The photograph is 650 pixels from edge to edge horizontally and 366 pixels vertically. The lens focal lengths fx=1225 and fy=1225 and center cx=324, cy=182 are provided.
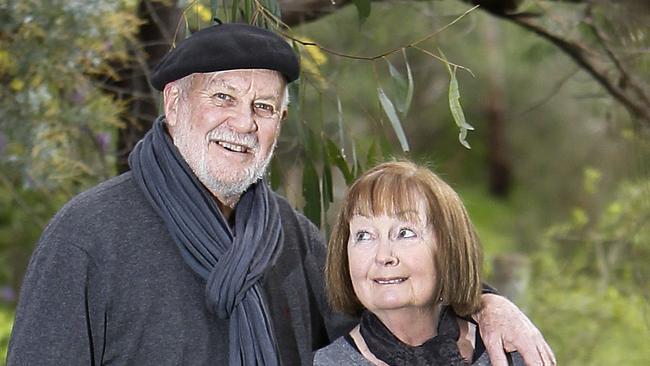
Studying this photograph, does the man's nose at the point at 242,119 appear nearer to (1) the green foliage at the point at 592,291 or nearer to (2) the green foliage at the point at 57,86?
(2) the green foliage at the point at 57,86

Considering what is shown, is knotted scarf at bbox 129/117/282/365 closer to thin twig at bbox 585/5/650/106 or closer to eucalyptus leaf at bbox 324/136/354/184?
eucalyptus leaf at bbox 324/136/354/184

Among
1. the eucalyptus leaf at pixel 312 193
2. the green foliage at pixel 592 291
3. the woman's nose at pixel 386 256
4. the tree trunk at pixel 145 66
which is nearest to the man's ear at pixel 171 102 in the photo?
the woman's nose at pixel 386 256

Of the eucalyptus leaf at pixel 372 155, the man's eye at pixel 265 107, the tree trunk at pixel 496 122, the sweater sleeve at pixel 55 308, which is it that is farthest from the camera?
the tree trunk at pixel 496 122

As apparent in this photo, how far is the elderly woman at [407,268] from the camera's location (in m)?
2.71

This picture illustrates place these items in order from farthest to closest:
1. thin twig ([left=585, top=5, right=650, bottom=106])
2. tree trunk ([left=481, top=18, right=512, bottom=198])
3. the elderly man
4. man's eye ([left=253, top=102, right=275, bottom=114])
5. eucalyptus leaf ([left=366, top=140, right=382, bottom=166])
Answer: tree trunk ([left=481, top=18, right=512, bottom=198]) < thin twig ([left=585, top=5, right=650, bottom=106]) < eucalyptus leaf ([left=366, top=140, right=382, bottom=166]) < man's eye ([left=253, top=102, right=275, bottom=114]) < the elderly man

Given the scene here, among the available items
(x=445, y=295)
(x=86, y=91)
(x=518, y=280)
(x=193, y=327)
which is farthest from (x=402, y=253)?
(x=518, y=280)

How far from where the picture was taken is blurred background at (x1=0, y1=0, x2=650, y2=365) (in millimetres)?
3637

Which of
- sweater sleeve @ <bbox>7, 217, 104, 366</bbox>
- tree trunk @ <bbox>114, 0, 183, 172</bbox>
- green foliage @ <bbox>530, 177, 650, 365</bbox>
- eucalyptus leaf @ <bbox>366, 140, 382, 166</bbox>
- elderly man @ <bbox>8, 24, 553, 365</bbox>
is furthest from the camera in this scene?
green foliage @ <bbox>530, 177, 650, 365</bbox>

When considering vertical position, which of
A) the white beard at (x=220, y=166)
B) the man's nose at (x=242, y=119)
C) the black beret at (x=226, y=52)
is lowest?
the white beard at (x=220, y=166)

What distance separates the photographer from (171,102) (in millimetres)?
2893

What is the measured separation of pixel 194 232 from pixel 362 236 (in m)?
0.38

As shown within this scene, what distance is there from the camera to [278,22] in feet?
10.3

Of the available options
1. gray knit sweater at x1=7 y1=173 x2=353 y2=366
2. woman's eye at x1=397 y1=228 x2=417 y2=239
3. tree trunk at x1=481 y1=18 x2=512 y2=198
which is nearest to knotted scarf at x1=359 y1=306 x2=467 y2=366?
woman's eye at x1=397 y1=228 x2=417 y2=239

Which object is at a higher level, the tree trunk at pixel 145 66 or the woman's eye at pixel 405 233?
the tree trunk at pixel 145 66
